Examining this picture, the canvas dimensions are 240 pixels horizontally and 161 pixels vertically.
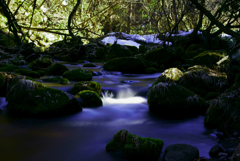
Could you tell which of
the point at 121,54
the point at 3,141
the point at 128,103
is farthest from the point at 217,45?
the point at 3,141

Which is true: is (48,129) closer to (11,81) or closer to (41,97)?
(41,97)

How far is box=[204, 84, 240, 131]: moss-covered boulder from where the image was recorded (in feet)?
→ 11.7

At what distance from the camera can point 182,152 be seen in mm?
2787

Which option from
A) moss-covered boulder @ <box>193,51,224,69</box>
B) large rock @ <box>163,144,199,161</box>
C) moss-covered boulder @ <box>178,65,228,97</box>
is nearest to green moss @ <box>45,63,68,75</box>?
moss-covered boulder @ <box>178,65,228,97</box>

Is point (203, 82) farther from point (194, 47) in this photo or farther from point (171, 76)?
point (194, 47)

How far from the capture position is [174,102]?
465 cm

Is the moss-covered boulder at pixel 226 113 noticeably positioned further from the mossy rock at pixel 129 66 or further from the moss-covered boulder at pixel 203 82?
the mossy rock at pixel 129 66

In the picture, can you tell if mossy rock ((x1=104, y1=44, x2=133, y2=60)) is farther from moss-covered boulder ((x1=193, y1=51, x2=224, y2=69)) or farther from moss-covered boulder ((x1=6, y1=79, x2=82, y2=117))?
moss-covered boulder ((x1=6, y1=79, x2=82, y2=117))

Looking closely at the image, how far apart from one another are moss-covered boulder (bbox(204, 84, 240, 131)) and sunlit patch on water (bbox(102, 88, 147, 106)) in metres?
2.32

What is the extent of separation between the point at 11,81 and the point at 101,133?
311 centimetres

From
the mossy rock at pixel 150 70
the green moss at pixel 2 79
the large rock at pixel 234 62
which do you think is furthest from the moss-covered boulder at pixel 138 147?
the mossy rock at pixel 150 70

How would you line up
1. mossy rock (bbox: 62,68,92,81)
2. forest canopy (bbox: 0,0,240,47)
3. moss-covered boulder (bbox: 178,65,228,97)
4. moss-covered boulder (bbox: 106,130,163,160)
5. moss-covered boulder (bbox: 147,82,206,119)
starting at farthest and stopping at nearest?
mossy rock (bbox: 62,68,92,81), moss-covered boulder (bbox: 178,65,228,97), moss-covered boulder (bbox: 147,82,206,119), forest canopy (bbox: 0,0,240,47), moss-covered boulder (bbox: 106,130,163,160)

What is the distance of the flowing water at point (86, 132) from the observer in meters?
3.18

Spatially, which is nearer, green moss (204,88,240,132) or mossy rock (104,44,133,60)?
green moss (204,88,240,132)
